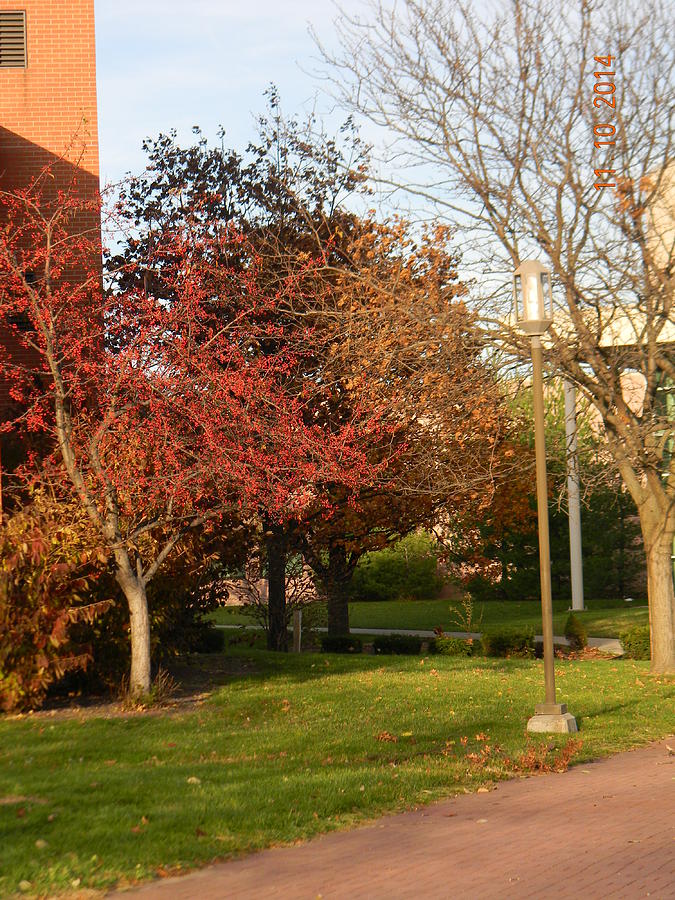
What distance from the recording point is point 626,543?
38.2m

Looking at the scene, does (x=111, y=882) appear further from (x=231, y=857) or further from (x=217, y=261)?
(x=217, y=261)

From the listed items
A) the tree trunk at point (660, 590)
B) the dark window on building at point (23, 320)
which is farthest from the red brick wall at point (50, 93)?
the tree trunk at point (660, 590)

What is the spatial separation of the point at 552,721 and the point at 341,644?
11.2 m

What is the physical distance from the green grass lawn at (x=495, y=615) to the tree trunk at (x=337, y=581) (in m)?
6.03

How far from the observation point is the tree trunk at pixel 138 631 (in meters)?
12.2

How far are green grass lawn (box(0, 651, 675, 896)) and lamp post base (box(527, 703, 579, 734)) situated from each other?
19cm

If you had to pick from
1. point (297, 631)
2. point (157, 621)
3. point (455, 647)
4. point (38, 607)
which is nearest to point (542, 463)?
point (157, 621)

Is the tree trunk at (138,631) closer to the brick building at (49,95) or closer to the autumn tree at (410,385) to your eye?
the autumn tree at (410,385)

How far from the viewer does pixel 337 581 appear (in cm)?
Answer: 2264

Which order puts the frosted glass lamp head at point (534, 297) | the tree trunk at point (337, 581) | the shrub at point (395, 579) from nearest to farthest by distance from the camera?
1. the frosted glass lamp head at point (534, 297)
2. the tree trunk at point (337, 581)
3. the shrub at point (395, 579)

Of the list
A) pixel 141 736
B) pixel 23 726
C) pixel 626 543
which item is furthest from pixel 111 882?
pixel 626 543

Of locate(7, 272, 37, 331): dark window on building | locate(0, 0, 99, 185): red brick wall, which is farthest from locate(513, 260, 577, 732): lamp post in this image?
locate(0, 0, 99, 185): red brick wall

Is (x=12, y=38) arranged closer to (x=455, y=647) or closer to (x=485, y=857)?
(x=455, y=647)

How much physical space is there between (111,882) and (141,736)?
4542mm
